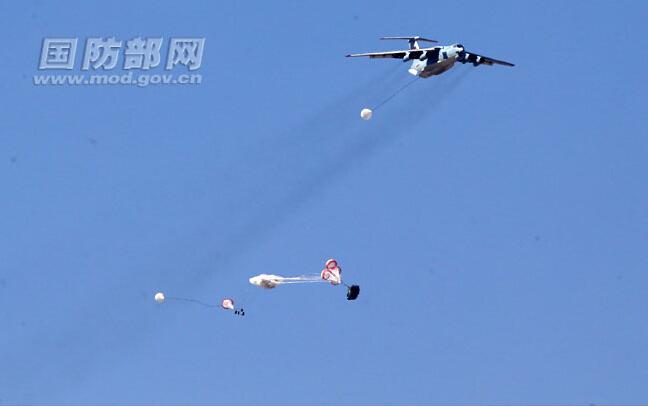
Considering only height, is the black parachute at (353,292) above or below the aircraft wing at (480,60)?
below

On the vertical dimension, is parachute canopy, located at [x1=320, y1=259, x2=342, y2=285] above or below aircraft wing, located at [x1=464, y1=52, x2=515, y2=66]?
below

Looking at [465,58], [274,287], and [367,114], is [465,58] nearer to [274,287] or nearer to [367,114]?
[367,114]

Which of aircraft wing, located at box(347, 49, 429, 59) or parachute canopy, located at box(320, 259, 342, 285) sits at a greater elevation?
aircraft wing, located at box(347, 49, 429, 59)

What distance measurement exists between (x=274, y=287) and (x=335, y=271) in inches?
179

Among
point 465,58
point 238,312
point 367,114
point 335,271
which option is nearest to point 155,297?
point 238,312

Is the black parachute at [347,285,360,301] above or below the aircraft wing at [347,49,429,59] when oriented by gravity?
below

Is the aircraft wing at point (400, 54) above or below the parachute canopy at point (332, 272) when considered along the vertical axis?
above

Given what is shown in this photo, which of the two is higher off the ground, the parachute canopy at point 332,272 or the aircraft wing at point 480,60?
the aircraft wing at point 480,60

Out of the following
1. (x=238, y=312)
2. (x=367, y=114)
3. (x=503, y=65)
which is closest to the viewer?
(x=367, y=114)

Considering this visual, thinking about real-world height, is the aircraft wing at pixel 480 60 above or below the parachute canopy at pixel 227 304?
above

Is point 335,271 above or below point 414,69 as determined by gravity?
below

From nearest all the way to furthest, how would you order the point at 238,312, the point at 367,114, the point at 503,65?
the point at 367,114 < the point at 238,312 < the point at 503,65

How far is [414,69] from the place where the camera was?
3819 inches

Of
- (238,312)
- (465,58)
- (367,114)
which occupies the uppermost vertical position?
(465,58)
